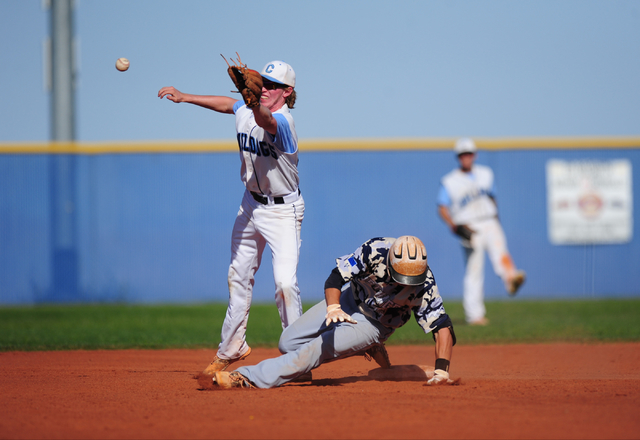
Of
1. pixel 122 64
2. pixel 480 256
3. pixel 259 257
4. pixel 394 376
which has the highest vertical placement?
pixel 122 64

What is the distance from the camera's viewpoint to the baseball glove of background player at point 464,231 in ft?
33.7

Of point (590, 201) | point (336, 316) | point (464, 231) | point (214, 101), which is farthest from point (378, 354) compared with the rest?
point (590, 201)

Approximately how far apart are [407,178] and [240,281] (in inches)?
343

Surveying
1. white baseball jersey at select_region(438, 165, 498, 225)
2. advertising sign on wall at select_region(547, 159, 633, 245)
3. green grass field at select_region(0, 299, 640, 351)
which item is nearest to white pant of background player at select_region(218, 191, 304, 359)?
green grass field at select_region(0, 299, 640, 351)

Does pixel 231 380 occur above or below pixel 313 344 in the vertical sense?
below

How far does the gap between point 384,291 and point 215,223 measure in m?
9.02

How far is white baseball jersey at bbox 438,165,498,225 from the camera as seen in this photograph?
10.4m

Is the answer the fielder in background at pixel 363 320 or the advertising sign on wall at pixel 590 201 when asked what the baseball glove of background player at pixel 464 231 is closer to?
the advertising sign on wall at pixel 590 201

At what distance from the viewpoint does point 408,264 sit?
450 centimetres

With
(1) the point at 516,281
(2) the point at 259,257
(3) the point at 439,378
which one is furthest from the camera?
(1) the point at 516,281

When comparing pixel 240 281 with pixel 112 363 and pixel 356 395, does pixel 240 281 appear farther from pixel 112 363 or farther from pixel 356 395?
pixel 112 363

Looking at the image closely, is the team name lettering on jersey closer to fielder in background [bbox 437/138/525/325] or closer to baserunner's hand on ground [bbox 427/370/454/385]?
baserunner's hand on ground [bbox 427/370/454/385]

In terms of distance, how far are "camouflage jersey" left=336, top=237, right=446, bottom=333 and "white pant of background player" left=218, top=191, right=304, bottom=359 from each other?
0.49 m

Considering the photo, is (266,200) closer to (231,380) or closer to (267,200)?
(267,200)
